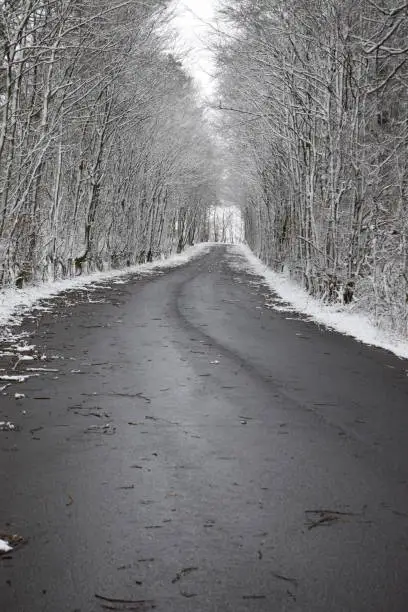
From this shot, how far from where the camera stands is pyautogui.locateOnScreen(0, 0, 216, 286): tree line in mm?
13891

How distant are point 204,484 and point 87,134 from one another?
72.3 feet

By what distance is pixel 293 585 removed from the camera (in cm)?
250

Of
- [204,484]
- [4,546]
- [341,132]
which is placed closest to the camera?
[4,546]

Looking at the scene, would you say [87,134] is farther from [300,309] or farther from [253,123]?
[300,309]

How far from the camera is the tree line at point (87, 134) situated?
1389cm

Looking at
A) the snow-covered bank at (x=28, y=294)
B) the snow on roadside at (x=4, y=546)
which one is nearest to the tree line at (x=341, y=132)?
the snow-covered bank at (x=28, y=294)

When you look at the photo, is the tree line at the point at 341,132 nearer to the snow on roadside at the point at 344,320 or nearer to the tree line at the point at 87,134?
the snow on roadside at the point at 344,320

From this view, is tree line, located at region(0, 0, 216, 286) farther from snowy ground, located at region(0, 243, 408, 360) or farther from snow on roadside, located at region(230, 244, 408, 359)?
snow on roadside, located at region(230, 244, 408, 359)

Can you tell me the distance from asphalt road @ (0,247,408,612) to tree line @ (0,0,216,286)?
8.37 meters

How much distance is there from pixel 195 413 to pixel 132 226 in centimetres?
2788

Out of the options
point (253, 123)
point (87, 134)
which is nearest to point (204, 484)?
point (253, 123)

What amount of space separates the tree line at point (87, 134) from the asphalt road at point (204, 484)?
329 inches

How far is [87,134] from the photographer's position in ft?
76.4

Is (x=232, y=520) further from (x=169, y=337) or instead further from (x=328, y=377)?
(x=169, y=337)
